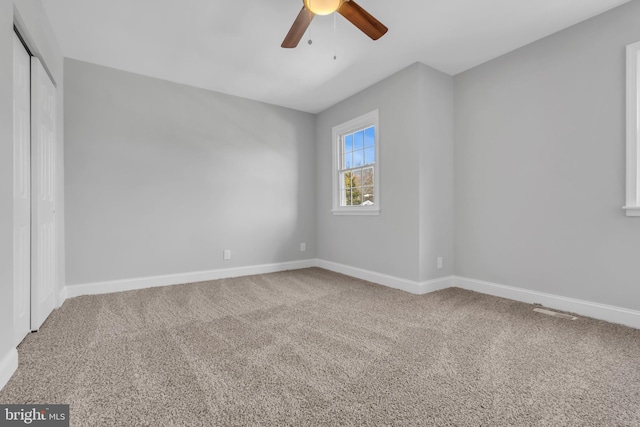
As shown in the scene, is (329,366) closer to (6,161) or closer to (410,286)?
(410,286)

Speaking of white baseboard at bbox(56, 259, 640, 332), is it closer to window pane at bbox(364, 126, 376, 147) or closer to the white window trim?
the white window trim

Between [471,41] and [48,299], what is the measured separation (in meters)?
4.38

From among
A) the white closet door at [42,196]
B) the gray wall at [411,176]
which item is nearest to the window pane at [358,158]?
the gray wall at [411,176]

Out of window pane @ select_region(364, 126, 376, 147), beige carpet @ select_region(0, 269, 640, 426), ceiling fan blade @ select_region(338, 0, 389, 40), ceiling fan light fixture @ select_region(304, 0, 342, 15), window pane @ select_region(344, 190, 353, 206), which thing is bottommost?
beige carpet @ select_region(0, 269, 640, 426)

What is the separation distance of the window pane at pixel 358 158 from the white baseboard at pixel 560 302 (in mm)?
1926

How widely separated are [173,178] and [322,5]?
2.68 metres

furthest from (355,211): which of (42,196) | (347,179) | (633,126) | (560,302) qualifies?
(42,196)

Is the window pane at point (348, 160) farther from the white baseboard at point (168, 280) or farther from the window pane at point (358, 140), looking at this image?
the white baseboard at point (168, 280)

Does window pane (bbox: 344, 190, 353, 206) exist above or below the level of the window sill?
above

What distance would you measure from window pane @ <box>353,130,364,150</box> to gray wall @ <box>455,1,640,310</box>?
120 centimetres

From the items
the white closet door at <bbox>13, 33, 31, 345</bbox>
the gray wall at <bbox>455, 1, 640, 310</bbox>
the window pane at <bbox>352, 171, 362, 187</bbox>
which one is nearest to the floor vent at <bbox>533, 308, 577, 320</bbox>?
the gray wall at <bbox>455, 1, 640, 310</bbox>

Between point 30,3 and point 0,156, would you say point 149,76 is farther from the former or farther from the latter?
point 0,156

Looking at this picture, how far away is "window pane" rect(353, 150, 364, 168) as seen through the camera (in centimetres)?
403

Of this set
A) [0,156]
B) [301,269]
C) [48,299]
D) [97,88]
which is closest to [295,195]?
[301,269]
